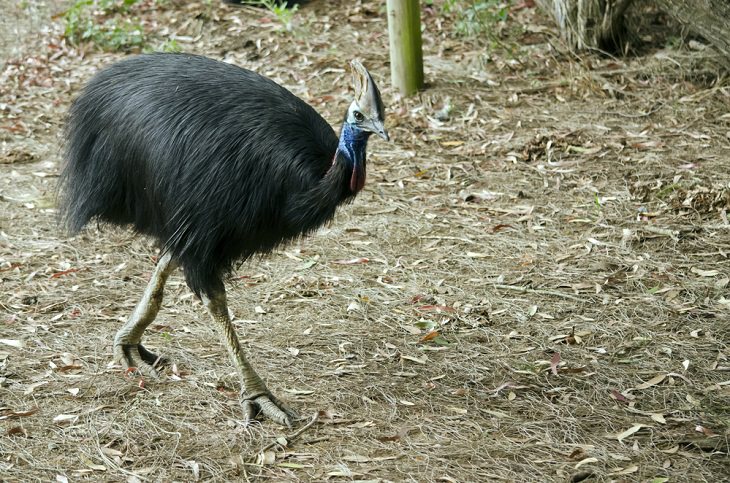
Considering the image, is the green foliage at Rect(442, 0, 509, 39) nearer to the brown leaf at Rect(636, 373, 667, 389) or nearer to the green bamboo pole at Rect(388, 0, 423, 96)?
the green bamboo pole at Rect(388, 0, 423, 96)

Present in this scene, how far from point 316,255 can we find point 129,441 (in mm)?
1758

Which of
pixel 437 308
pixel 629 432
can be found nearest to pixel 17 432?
pixel 437 308

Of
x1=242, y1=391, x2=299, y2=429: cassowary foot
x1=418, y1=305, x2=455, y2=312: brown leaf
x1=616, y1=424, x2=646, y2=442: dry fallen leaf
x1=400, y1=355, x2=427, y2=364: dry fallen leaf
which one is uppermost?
x1=242, y1=391, x2=299, y2=429: cassowary foot

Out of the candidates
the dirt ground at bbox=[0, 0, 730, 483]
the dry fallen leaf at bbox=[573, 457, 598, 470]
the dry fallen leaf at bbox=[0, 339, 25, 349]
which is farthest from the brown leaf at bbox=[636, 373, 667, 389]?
the dry fallen leaf at bbox=[0, 339, 25, 349]

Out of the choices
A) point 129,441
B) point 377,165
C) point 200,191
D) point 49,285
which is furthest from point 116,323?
point 377,165

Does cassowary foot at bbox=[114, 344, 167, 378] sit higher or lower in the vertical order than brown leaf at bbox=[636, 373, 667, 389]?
higher

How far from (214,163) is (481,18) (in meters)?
4.35

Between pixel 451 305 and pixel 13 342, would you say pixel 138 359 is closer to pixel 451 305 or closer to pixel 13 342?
pixel 13 342

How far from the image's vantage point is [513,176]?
5.59m

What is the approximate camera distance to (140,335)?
12.9 feet

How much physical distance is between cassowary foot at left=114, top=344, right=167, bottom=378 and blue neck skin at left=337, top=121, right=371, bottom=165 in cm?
133

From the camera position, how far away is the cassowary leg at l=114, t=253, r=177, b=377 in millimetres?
3850

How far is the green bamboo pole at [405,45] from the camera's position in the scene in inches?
245

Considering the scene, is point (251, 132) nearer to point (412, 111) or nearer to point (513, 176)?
point (513, 176)
